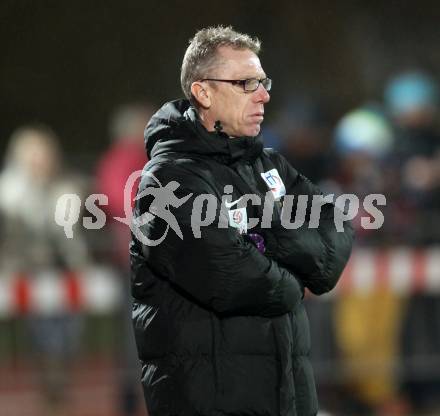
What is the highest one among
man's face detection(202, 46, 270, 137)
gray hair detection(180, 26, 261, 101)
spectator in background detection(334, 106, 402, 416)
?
gray hair detection(180, 26, 261, 101)

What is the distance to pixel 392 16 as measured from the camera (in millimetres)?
16266

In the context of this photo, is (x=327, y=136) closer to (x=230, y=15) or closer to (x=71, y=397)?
(x=71, y=397)

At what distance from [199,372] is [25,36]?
11619 millimetres

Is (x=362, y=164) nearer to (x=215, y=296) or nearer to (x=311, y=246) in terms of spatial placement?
(x=311, y=246)

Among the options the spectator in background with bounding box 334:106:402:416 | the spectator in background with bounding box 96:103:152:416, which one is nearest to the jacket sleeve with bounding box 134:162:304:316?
the spectator in background with bounding box 96:103:152:416

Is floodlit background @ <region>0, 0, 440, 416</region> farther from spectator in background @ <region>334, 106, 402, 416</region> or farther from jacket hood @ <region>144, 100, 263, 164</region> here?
jacket hood @ <region>144, 100, 263, 164</region>

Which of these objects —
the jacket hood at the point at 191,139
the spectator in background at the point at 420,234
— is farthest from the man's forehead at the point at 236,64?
the spectator in background at the point at 420,234

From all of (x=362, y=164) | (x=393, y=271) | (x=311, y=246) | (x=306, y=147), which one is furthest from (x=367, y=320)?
(x=311, y=246)

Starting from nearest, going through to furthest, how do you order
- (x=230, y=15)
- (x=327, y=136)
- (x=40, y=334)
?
(x=40, y=334) < (x=327, y=136) < (x=230, y=15)

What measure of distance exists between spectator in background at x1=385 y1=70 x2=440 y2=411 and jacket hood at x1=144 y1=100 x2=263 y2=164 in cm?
456

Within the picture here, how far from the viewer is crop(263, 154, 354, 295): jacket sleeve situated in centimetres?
452

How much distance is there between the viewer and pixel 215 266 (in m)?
4.36

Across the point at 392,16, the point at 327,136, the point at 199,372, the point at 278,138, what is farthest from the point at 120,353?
the point at 392,16

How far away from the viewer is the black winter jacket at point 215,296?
4375mm
